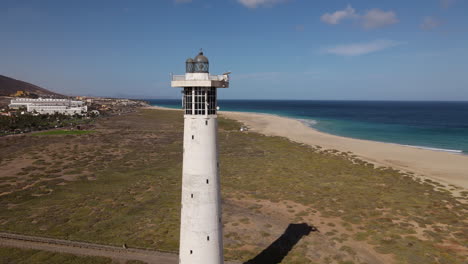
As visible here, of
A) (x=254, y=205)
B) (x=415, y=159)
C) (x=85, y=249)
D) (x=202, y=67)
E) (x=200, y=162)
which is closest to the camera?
(x=202, y=67)

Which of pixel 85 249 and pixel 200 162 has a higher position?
pixel 200 162

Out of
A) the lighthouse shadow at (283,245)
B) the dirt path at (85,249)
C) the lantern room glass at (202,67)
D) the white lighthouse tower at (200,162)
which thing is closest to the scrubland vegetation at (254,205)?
the lighthouse shadow at (283,245)

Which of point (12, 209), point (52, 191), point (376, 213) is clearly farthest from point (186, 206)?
point (52, 191)

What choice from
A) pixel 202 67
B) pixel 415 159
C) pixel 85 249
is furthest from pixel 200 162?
pixel 415 159

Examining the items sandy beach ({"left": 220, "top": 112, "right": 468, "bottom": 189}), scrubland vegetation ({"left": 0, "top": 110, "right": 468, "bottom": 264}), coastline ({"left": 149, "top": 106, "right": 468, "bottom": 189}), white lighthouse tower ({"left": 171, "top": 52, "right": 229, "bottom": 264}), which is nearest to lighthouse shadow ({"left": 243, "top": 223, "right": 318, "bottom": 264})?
scrubland vegetation ({"left": 0, "top": 110, "right": 468, "bottom": 264})

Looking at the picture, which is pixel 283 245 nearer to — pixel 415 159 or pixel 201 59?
pixel 201 59

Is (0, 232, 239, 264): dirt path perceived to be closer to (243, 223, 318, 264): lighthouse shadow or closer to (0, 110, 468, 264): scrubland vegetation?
(0, 110, 468, 264): scrubland vegetation

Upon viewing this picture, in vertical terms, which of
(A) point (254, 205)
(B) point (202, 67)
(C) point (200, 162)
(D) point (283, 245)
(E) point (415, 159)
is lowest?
(D) point (283, 245)

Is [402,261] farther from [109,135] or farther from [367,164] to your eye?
[109,135]
